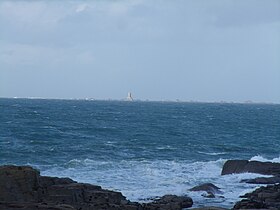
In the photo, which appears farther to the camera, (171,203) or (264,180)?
(264,180)

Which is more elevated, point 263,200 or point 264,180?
point 263,200

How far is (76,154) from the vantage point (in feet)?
137

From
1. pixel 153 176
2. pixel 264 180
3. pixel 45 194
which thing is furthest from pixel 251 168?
pixel 45 194

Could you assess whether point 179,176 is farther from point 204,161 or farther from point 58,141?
point 58,141

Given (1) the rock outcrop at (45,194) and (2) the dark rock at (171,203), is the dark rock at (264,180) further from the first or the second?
(1) the rock outcrop at (45,194)

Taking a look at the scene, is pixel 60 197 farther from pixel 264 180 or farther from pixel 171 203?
pixel 264 180

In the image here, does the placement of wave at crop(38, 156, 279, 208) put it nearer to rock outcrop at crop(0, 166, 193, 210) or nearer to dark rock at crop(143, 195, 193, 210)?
dark rock at crop(143, 195, 193, 210)

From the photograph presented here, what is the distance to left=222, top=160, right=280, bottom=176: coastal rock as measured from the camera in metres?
32.6

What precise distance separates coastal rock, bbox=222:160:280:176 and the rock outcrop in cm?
1436

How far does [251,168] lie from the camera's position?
33.1m

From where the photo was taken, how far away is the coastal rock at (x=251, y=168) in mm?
32644

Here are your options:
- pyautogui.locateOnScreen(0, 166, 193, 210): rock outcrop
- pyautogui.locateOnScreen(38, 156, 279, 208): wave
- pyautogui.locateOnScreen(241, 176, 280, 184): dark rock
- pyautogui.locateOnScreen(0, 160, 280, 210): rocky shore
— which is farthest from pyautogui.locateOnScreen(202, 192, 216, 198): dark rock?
pyautogui.locateOnScreen(0, 166, 193, 210): rock outcrop

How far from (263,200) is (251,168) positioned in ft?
38.3

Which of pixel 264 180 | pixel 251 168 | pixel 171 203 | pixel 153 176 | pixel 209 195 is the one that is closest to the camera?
pixel 171 203
